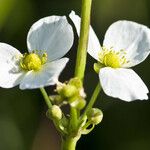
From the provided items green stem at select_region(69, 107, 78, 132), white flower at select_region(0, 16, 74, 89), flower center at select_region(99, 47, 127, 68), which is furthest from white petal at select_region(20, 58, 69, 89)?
flower center at select_region(99, 47, 127, 68)

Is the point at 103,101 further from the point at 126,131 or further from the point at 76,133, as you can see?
the point at 76,133

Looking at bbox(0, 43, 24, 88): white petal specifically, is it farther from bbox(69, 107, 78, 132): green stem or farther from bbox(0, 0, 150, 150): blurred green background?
bbox(0, 0, 150, 150): blurred green background

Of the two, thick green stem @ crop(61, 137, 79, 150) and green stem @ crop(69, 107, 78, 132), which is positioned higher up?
green stem @ crop(69, 107, 78, 132)

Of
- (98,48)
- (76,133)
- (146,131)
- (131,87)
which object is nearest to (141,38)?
(98,48)

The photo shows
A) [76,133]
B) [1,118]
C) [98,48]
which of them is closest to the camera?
[76,133]

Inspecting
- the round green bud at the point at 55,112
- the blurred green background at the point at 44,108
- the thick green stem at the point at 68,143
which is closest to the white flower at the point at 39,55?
the round green bud at the point at 55,112
